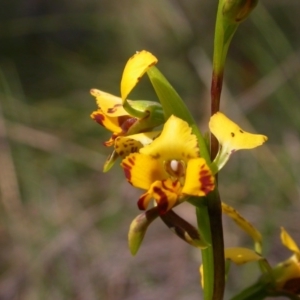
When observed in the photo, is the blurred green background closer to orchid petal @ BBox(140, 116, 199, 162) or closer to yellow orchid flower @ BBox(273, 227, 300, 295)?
yellow orchid flower @ BBox(273, 227, 300, 295)

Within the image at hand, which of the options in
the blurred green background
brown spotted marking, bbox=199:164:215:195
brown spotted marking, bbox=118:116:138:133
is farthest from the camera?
the blurred green background

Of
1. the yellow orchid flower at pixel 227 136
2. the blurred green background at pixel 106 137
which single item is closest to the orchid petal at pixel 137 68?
the yellow orchid flower at pixel 227 136

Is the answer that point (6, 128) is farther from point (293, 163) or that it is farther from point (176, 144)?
point (176, 144)

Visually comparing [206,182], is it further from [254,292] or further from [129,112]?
[254,292]

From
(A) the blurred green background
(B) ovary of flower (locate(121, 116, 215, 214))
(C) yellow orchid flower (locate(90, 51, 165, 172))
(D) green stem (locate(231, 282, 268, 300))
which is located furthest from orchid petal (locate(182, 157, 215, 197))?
(A) the blurred green background

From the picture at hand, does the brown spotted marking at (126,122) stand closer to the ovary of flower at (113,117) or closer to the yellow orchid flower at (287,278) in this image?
the ovary of flower at (113,117)

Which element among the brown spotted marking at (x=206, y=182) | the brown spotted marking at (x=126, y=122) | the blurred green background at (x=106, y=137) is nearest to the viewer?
the brown spotted marking at (x=206, y=182)
